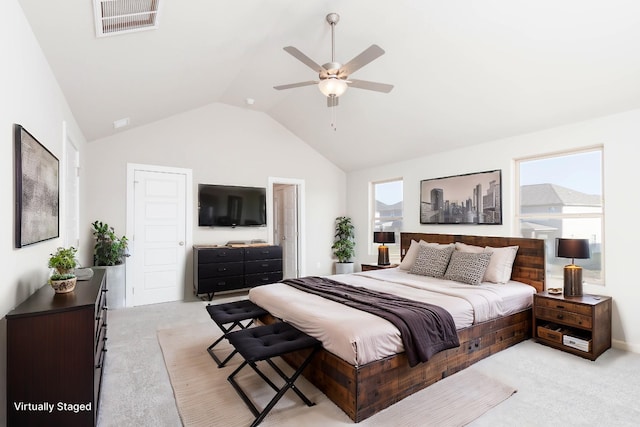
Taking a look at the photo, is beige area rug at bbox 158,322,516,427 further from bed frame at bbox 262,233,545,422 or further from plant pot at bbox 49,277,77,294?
plant pot at bbox 49,277,77,294

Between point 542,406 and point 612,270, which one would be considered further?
point 612,270

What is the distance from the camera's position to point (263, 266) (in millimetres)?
5680

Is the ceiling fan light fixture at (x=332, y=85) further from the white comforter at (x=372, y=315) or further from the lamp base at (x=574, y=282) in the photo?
the lamp base at (x=574, y=282)

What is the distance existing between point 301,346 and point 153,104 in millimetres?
3670

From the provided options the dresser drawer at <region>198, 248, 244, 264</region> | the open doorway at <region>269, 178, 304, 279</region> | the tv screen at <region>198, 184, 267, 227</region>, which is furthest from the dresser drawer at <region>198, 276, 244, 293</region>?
the open doorway at <region>269, 178, 304, 279</region>

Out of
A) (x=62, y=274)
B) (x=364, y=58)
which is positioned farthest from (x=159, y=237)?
(x=364, y=58)

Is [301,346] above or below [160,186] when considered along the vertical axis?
below

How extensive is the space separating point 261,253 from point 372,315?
341 centimetres

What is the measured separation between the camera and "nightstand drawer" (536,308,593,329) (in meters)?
3.11

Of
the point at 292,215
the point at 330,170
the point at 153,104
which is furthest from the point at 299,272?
the point at 153,104

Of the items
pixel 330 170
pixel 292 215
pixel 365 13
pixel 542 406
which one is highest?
pixel 365 13

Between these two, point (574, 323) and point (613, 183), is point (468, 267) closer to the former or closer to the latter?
point (574, 323)

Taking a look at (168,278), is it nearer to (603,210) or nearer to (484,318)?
(484,318)

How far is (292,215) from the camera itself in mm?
6852
